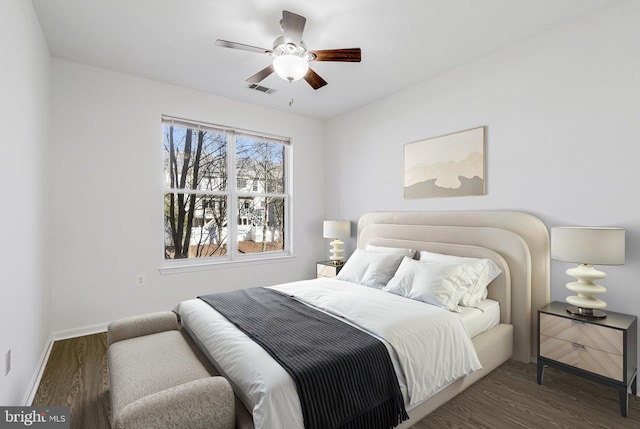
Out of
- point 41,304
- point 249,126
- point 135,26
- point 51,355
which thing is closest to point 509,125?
point 249,126

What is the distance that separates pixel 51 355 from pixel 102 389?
0.97 metres

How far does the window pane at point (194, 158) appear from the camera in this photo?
3.85m

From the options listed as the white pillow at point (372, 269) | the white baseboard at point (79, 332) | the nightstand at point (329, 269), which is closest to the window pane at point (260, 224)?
the nightstand at point (329, 269)

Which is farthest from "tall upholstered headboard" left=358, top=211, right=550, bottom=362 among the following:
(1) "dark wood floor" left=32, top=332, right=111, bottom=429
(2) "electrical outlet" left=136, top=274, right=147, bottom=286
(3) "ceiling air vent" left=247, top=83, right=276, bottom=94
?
(2) "electrical outlet" left=136, top=274, right=147, bottom=286

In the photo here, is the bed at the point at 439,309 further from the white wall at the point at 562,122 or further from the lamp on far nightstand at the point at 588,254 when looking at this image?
the lamp on far nightstand at the point at 588,254

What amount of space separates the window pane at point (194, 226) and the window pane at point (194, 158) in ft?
0.55

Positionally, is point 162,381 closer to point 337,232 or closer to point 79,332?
point 79,332

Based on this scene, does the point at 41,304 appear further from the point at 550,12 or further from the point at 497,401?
the point at 550,12

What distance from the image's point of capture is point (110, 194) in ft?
11.0

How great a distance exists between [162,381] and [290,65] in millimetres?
2222

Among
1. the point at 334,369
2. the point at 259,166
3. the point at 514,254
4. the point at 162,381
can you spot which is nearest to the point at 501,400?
the point at 514,254

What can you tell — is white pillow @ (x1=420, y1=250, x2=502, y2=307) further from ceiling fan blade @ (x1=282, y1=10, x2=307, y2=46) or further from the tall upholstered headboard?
ceiling fan blade @ (x1=282, y1=10, x2=307, y2=46)

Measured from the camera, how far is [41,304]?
2.65 metres

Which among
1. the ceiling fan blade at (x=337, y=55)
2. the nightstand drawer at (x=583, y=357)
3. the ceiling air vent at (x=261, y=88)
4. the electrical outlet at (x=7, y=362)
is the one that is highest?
the ceiling air vent at (x=261, y=88)
